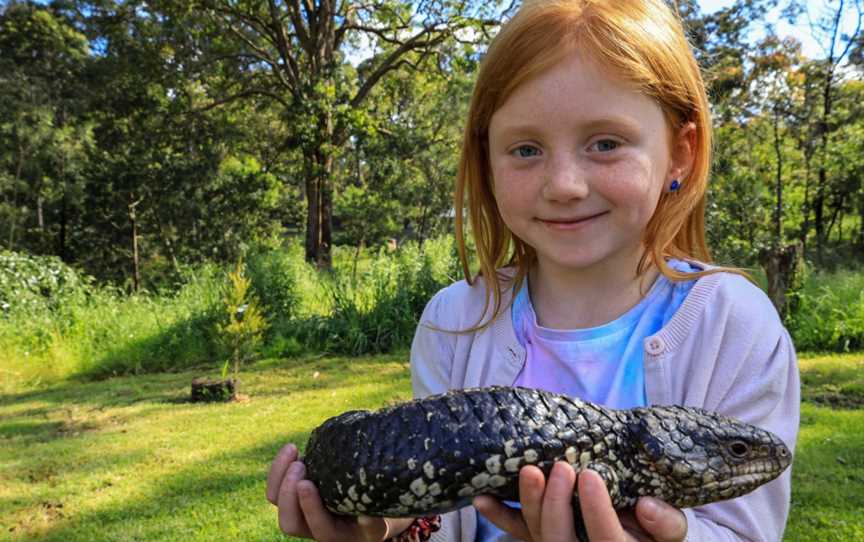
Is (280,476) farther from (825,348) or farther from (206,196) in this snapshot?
(206,196)

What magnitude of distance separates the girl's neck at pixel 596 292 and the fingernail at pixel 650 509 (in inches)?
26.7

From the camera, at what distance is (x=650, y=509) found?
1465 mm

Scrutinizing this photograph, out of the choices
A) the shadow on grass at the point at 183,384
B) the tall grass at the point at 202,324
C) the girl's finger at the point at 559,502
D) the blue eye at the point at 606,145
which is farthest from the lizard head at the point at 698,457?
the tall grass at the point at 202,324

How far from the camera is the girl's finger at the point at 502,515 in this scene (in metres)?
1.49

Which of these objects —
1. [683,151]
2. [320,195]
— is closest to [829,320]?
[683,151]

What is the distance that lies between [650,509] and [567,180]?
34.9 inches

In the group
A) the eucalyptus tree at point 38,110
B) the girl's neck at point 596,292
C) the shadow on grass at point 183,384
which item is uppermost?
the eucalyptus tree at point 38,110

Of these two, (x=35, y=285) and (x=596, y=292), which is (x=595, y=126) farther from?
(x=35, y=285)

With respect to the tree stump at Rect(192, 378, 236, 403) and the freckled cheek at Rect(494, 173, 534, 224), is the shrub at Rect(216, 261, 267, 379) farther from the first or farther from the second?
the freckled cheek at Rect(494, 173, 534, 224)

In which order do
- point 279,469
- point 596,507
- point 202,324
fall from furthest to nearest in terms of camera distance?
point 202,324, point 279,469, point 596,507

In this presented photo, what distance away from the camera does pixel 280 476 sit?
1.73m

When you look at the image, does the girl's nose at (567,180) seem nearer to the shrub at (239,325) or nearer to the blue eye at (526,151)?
the blue eye at (526,151)

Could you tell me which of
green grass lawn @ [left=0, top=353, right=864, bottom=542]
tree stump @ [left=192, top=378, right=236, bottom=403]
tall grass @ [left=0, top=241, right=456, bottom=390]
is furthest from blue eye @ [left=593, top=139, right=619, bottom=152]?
tall grass @ [left=0, top=241, right=456, bottom=390]

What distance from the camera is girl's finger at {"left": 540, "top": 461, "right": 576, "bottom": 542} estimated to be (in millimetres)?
1386
